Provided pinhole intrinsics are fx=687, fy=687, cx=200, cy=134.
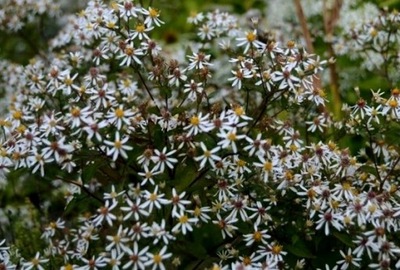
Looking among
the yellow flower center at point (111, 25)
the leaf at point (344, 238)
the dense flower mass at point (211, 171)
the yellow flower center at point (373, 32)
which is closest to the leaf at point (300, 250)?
the dense flower mass at point (211, 171)

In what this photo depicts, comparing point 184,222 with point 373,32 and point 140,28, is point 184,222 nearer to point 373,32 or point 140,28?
point 140,28

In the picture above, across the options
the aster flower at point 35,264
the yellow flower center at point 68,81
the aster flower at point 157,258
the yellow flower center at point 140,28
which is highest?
the yellow flower center at point 140,28

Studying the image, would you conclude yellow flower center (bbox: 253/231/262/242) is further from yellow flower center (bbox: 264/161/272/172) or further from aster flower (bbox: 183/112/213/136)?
aster flower (bbox: 183/112/213/136)

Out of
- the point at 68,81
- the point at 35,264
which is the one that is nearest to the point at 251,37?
the point at 68,81

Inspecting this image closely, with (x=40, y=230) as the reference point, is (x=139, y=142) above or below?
above

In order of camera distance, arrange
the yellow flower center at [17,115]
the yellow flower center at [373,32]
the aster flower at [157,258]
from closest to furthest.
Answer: the aster flower at [157,258]
the yellow flower center at [17,115]
the yellow flower center at [373,32]

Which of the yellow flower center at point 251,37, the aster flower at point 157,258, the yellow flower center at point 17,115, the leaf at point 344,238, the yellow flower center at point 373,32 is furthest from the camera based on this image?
the yellow flower center at point 373,32

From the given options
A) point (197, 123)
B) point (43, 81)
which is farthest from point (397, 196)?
point (43, 81)

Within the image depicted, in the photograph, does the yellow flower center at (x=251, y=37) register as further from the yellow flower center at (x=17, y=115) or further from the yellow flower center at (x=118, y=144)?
the yellow flower center at (x=17, y=115)

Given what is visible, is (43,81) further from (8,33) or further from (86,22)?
(8,33)

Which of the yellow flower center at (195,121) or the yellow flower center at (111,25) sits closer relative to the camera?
the yellow flower center at (195,121)

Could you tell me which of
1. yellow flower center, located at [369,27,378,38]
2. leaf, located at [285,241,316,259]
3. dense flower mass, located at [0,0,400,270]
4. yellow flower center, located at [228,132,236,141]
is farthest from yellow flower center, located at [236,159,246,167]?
yellow flower center, located at [369,27,378,38]
